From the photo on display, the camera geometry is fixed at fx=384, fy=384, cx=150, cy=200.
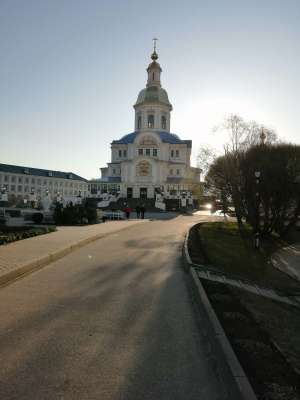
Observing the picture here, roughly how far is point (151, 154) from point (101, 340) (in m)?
71.0

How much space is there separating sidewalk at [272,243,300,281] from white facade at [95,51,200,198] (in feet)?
151

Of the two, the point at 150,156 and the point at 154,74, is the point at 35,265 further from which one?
the point at 154,74

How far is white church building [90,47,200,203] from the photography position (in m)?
73.8

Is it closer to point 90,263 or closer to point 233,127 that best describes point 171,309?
point 90,263

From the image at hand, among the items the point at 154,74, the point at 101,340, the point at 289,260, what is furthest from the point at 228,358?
the point at 154,74

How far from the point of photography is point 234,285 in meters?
11.4

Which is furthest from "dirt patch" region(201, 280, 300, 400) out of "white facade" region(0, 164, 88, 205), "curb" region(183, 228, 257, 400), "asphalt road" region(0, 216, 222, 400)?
"white facade" region(0, 164, 88, 205)

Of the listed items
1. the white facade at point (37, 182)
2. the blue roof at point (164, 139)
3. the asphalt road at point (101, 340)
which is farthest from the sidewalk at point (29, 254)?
the white facade at point (37, 182)

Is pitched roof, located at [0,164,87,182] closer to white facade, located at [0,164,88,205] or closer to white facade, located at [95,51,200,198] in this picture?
white facade, located at [0,164,88,205]

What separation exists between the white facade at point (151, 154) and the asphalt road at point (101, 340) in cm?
6301

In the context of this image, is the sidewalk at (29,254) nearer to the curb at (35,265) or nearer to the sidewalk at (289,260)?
the curb at (35,265)

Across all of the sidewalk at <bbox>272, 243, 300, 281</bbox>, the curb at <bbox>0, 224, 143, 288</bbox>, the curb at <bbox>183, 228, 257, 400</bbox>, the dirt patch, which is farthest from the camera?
the sidewalk at <bbox>272, 243, 300, 281</bbox>

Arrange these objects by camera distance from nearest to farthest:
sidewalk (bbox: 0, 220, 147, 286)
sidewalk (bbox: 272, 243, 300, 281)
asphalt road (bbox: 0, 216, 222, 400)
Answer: asphalt road (bbox: 0, 216, 222, 400) → sidewalk (bbox: 0, 220, 147, 286) → sidewalk (bbox: 272, 243, 300, 281)

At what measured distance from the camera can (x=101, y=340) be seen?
5.53 m
